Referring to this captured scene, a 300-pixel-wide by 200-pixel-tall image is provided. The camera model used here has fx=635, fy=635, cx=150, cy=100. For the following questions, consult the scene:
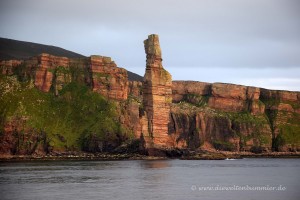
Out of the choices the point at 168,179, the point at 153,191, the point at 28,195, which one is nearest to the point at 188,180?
the point at 168,179

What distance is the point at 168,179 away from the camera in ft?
485

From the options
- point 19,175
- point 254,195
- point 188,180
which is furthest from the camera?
point 19,175

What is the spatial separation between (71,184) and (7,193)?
21039 millimetres

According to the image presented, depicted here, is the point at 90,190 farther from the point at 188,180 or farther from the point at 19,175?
the point at 19,175

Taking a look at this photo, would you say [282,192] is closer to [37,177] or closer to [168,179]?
[168,179]

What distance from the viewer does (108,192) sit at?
119m

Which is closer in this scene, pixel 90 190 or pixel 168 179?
pixel 90 190

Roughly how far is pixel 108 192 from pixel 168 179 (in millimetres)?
31666

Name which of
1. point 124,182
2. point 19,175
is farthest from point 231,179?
point 19,175

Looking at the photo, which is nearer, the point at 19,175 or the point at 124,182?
the point at 124,182

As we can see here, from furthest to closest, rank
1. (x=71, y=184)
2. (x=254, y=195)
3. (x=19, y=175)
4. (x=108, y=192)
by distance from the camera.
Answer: (x=19, y=175) → (x=71, y=184) → (x=108, y=192) → (x=254, y=195)

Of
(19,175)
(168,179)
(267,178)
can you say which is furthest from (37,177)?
(267,178)

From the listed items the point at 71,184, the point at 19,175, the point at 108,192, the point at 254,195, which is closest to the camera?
the point at 254,195

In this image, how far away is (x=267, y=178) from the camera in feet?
499
